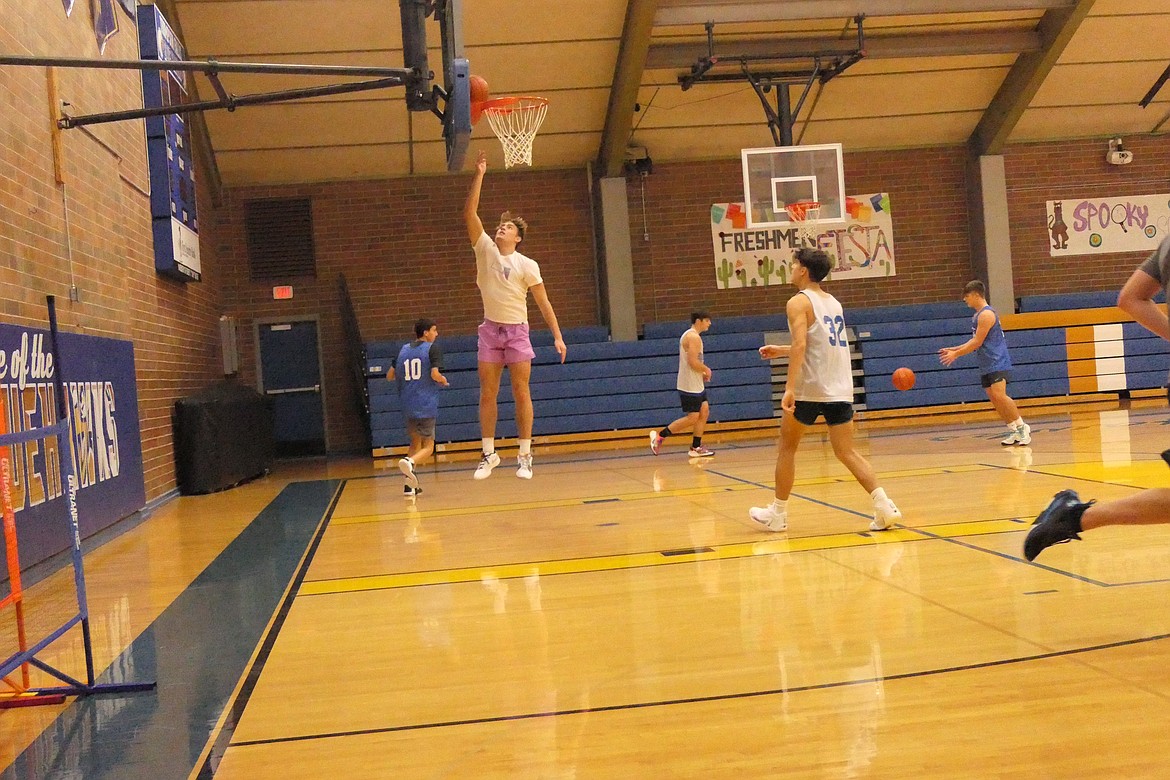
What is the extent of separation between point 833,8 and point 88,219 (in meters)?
9.79

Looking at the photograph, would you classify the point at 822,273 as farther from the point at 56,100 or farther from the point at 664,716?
the point at 56,100

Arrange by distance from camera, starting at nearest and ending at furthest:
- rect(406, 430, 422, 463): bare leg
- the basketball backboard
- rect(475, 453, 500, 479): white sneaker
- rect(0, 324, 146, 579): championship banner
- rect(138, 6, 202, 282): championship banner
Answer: rect(0, 324, 146, 579): championship banner < rect(475, 453, 500, 479): white sneaker < rect(406, 430, 422, 463): bare leg < rect(138, 6, 202, 282): championship banner < the basketball backboard

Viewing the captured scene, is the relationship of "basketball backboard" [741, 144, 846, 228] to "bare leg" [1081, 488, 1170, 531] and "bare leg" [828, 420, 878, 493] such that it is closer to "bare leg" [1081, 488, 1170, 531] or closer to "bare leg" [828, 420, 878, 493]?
"bare leg" [828, 420, 878, 493]

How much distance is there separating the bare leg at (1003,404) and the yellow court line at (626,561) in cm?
516

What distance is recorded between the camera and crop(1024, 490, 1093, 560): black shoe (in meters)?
3.55

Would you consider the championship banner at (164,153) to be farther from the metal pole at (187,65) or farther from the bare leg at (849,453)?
the bare leg at (849,453)

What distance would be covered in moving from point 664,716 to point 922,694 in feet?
2.37

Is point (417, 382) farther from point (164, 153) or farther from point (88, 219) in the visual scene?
point (164, 153)

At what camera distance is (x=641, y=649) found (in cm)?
358

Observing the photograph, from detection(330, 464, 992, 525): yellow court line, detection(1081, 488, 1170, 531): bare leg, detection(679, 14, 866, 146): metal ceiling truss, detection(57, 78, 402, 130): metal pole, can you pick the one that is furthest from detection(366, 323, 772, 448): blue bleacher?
detection(1081, 488, 1170, 531): bare leg

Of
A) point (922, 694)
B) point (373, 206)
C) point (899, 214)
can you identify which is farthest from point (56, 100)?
point (899, 214)

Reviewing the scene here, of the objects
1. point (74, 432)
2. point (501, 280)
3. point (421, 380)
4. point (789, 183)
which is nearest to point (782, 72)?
point (789, 183)

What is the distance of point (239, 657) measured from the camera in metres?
3.85

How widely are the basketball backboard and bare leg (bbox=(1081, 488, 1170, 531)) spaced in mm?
10954
